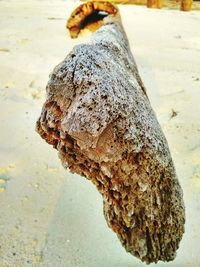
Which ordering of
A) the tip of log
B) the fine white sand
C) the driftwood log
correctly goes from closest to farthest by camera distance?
1. the driftwood log
2. the fine white sand
3. the tip of log

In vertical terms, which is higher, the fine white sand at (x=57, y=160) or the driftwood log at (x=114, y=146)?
the driftwood log at (x=114, y=146)

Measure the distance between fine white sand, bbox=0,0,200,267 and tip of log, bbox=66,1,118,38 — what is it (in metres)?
0.18

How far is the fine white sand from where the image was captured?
1.49 metres

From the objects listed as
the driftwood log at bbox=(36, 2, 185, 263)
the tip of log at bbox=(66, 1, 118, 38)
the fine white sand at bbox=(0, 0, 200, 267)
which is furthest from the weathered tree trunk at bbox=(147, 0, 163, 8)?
the driftwood log at bbox=(36, 2, 185, 263)

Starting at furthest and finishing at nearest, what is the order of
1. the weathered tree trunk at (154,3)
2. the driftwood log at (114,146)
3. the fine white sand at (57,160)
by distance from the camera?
the weathered tree trunk at (154,3)
the fine white sand at (57,160)
the driftwood log at (114,146)

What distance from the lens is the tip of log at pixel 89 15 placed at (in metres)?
3.89

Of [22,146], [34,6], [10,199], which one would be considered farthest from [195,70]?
[34,6]

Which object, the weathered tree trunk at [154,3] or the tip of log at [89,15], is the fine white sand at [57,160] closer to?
the tip of log at [89,15]

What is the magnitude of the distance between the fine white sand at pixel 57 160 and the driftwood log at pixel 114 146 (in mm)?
371

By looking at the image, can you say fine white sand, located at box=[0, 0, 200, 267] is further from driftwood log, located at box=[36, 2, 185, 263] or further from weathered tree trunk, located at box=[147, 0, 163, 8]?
weathered tree trunk, located at box=[147, 0, 163, 8]

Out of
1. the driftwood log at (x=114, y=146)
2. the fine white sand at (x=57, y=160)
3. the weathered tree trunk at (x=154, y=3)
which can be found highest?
the driftwood log at (x=114, y=146)

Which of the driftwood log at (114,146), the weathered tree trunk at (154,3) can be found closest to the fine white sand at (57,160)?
the driftwood log at (114,146)

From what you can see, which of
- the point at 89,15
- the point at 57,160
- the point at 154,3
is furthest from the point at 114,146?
the point at 154,3

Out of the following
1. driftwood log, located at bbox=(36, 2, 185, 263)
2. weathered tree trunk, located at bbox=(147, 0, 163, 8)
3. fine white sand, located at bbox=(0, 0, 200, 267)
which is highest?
driftwood log, located at bbox=(36, 2, 185, 263)
